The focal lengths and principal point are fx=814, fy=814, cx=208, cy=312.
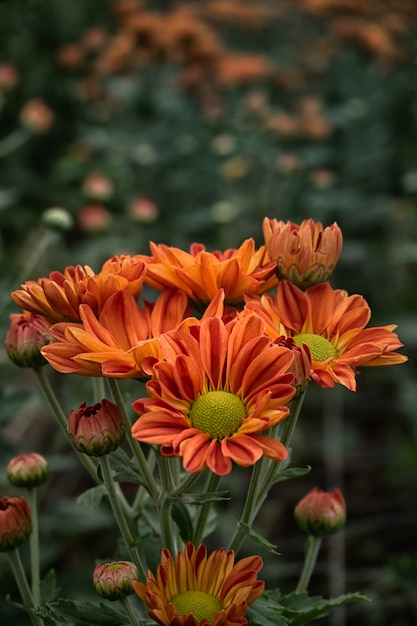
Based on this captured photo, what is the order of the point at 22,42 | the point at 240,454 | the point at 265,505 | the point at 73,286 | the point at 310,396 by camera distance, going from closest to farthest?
the point at 240,454 < the point at 73,286 < the point at 265,505 < the point at 310,396 < the point at 22,42

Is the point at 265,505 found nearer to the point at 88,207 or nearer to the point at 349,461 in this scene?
the point at 349,461

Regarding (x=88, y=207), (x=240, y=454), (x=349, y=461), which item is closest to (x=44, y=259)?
(x=88, y=207)

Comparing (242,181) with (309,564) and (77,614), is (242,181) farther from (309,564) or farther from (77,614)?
(77,614)

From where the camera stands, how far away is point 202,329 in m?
0.70

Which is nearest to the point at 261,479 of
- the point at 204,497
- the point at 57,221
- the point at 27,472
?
the point at 204,497

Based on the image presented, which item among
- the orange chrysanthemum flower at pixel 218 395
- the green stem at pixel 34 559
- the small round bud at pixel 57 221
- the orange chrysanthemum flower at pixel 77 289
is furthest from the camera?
the small round bud at pixel 57 221

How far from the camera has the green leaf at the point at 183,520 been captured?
83 centimetres

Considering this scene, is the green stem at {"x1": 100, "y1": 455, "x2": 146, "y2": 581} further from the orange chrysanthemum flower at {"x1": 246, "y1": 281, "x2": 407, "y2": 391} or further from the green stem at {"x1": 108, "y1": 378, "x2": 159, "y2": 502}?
the orange chrysanthemum flower at {"x1": 246, "y1": 281, "x2": 407, "y2": 391}

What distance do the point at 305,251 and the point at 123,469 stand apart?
0.28 meters

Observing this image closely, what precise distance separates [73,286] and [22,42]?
303cm

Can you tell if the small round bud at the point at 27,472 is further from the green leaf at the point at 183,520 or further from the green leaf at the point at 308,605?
the green leaf at the point at 308,605

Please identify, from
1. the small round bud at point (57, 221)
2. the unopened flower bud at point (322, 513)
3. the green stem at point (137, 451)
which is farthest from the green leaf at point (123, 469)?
the small round bud at point (57, 221)

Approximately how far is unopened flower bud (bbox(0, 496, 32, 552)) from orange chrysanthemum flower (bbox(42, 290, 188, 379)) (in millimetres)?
214

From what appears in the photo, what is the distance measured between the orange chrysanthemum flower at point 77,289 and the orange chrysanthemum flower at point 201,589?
24 centimetres
